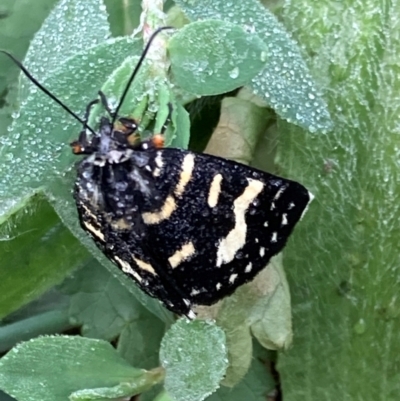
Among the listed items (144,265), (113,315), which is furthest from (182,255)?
(113,315)

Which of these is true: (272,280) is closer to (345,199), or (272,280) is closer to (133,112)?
(345,199)

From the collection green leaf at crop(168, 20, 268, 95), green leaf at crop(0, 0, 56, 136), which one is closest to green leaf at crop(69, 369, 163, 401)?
green leaf at crop(168, 20, 268, 95)

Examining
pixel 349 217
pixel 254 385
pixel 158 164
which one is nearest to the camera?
pixel 158 164

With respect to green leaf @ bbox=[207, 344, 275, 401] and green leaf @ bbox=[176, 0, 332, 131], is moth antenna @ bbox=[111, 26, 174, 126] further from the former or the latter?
green leaf @ bbox=[207, 344, 275, 401]

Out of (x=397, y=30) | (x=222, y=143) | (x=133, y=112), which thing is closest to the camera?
(x=133, y=112)

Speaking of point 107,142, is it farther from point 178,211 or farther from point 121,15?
point 121,15

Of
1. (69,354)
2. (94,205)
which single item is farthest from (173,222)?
(69,354)
